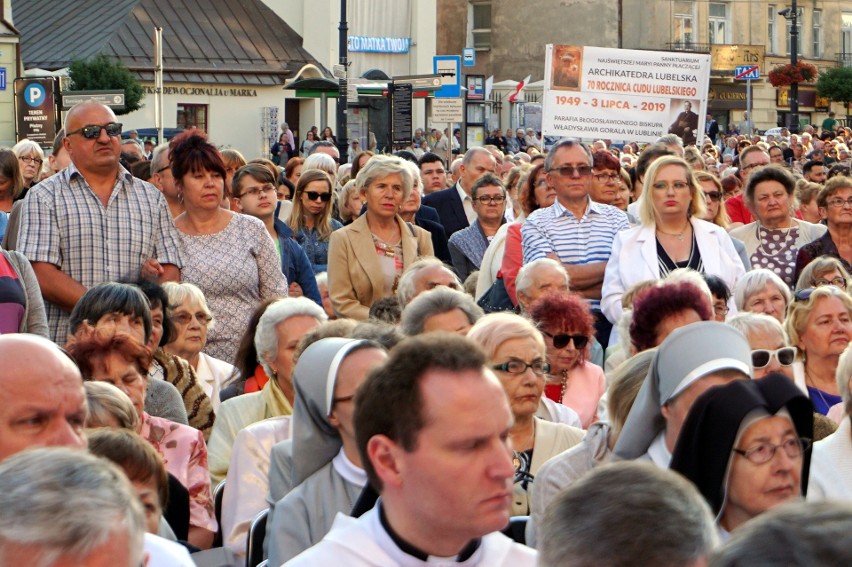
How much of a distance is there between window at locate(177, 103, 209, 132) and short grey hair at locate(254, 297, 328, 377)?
129ft

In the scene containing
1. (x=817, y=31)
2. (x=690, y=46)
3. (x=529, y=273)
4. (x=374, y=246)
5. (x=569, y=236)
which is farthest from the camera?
(x=817, y=31)

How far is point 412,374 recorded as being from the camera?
352 cm

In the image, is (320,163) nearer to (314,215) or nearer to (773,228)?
(314,215)

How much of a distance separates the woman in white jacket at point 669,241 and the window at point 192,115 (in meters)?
37.6

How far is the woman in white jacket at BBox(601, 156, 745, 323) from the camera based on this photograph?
28.3 feet

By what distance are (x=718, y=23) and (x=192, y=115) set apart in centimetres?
2864

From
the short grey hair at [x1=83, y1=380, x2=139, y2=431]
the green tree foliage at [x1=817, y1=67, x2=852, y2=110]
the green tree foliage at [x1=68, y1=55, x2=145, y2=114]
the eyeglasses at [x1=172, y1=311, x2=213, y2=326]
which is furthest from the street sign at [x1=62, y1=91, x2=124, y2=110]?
the green tree foliage at [x1=817, y1=67, x2=852, y2=110]

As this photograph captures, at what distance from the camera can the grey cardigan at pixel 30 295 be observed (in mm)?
7079

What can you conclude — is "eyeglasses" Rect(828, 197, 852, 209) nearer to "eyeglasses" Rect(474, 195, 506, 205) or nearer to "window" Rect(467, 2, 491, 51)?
"eyeglasses" Rect(474, 195, 506, 205)

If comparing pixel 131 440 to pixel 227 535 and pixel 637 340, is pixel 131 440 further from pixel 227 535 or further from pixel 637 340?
pixel 637 340

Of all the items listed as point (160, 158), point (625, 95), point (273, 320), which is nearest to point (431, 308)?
point (273, 320)

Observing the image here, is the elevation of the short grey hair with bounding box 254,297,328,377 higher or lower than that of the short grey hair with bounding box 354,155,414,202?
lower

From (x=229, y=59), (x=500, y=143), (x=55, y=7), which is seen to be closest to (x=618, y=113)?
(x=500, y=143)

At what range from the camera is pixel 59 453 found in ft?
10.00
